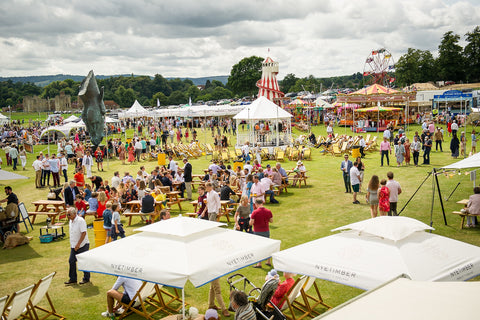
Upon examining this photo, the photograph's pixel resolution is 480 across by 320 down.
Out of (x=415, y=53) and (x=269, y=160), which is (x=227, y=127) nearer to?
(x=269, y=160)

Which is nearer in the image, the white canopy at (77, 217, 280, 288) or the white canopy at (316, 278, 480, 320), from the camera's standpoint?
the white canopy at (316, 278, 480, 320)

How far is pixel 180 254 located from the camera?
19.6ft

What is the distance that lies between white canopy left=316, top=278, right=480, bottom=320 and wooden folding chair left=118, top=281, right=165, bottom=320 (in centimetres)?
438

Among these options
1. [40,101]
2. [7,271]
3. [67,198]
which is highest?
[40,101]

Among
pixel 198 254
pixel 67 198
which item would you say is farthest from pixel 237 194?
pixel 198 254

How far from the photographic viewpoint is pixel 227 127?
47.7 metres

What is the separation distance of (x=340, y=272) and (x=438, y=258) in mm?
1422

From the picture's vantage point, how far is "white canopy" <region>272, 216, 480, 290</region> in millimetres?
5453

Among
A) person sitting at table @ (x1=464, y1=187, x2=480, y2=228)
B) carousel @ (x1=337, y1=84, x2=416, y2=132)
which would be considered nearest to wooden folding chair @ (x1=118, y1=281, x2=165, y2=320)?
person sitting at table @ (x1=464, y1=187, x2=480, y2=228)

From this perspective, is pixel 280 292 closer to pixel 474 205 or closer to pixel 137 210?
pixel 474 205

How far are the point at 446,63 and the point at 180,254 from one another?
88590 mm

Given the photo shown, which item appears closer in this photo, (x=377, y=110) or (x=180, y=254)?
(x=180, y=254)

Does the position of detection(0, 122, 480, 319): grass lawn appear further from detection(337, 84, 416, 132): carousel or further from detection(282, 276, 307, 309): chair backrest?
detection(337, 84, 416, 132): carousel

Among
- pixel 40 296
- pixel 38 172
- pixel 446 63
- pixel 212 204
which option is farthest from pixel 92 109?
pixel 446 63
